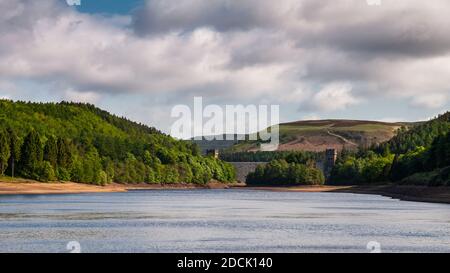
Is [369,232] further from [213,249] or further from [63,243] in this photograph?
[63,243]

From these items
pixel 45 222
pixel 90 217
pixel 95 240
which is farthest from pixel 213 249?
pixel 90 217

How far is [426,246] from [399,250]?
4.06 metres

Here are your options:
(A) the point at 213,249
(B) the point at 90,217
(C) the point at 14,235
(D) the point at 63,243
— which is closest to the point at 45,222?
(B) the point at 90,217

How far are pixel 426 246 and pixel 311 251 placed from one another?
10.7m

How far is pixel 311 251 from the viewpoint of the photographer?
62969mm

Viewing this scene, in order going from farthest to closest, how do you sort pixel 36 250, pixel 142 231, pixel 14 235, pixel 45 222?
pixel 45 222, pixel 142 231, pixel 14 235, pixel 36 250

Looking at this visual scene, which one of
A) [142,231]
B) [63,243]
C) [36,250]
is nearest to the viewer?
[36,250]

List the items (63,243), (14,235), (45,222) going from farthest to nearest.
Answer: (45,222), (14,235), (63,243)

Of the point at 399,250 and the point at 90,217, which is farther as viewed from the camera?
the point at 90,217

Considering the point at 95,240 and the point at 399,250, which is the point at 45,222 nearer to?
the point at 95,240

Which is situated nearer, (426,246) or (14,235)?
(426,246)
